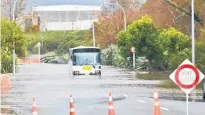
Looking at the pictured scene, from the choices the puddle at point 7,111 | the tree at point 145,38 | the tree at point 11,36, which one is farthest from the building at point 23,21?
the puddle at point 7,111

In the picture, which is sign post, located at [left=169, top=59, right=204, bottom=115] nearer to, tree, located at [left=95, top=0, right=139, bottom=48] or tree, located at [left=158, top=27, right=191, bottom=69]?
tree, located at [left=158, top=27, right=191, bottom=69]

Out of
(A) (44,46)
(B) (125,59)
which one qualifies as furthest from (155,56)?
(A) (44,46)

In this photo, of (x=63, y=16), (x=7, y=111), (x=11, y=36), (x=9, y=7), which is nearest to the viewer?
(x=7, y=111)

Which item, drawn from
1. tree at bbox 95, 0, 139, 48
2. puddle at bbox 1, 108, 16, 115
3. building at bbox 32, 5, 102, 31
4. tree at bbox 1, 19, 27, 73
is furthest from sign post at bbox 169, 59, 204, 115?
building at bbox 32, 5, 102, 31

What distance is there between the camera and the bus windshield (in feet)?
187

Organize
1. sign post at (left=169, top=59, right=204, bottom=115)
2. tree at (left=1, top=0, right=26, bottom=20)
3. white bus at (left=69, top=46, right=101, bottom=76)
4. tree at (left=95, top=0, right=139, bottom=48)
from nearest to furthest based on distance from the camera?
sign post at (left=169, top=59, right=204, bottom=115), white bus at (left=69, top=46, right=101, bottom=76), tree at (left=1, top=0, right=26, bottom=20), tree at (left=95, top=0, right=139, bottom=48)

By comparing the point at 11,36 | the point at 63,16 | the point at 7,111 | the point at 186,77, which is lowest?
→ the point at 7,111

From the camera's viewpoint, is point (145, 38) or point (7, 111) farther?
point (145, 38)

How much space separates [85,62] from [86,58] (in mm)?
389

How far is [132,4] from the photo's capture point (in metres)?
99.0

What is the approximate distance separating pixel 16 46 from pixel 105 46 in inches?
1378

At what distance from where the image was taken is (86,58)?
57.2 m

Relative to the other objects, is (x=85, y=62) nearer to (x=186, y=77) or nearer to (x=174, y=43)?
(x=174, y=43)

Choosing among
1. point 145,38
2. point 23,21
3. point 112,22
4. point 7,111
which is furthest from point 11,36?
point 112,22
